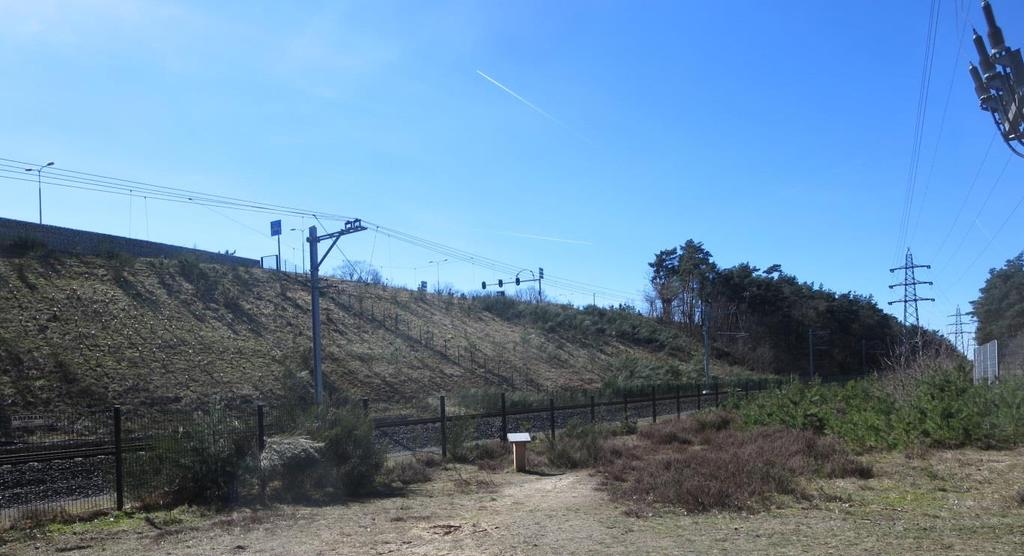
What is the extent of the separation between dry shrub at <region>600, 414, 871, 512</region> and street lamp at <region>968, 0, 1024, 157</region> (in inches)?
263

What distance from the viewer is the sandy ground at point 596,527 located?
8.73m

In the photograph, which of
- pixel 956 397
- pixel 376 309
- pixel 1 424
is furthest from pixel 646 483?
pixel 376 309

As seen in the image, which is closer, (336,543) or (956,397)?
(336,543)

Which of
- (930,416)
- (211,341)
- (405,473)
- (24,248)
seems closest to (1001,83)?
(930,416)

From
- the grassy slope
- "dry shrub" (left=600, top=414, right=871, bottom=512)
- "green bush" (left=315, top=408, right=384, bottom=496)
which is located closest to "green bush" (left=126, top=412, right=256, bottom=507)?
"green bush" (left=315, top=408, right=384, bottom=496)

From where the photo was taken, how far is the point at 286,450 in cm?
1353

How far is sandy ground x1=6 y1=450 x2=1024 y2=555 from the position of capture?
8.73 meters

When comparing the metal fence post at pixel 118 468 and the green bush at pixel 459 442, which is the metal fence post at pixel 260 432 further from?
the green bush at pixel 459 442

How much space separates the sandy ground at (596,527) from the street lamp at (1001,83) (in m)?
6.11

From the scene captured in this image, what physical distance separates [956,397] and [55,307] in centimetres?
3414

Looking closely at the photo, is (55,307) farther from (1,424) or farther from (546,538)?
(546,538)

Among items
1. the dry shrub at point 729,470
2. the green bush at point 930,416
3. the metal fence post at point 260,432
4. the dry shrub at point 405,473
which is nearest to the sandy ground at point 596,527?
the dry shrub at point 729,470

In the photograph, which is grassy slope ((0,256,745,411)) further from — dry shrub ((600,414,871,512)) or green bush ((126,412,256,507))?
dry shrub ((600,414,871,512))

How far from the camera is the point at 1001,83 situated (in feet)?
46.0
